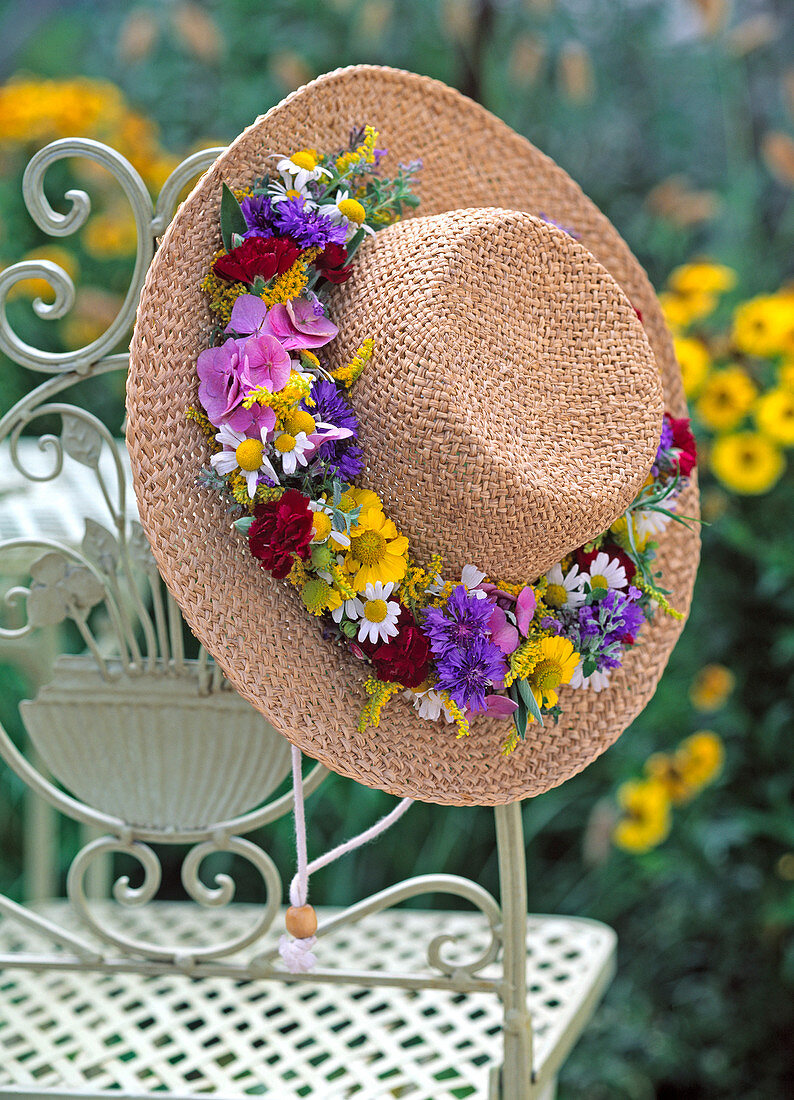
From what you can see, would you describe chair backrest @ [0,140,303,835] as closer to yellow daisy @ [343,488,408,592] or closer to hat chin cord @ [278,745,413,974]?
hat chin cord @ [278,745,413,974]

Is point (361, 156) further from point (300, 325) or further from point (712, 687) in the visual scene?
point (712, 687)

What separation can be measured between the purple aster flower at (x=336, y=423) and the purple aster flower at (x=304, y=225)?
109 millimetres

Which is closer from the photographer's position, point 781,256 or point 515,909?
point 515,909

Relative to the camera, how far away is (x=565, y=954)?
48.6 inches

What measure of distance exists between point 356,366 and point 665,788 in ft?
3.21

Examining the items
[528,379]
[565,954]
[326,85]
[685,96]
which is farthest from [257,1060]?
[685,96]

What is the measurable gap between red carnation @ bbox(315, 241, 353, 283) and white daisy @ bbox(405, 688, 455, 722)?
324 millimetres

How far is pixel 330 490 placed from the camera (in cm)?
77

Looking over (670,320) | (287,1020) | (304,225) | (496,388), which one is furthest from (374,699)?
(670,320)

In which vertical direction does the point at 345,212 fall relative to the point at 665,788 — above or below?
above

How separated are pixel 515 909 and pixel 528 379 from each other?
18.2 inches

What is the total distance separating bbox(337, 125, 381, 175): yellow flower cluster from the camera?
0.82 m

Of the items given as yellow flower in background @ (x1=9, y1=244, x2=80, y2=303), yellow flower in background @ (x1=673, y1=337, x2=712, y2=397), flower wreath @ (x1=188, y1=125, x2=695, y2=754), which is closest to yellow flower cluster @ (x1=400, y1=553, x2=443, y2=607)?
flower wreath @ (x1=188, y1=125, x2=695, y2=754)

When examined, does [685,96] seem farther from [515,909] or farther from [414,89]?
[515,909]
